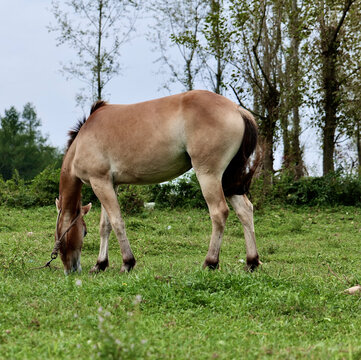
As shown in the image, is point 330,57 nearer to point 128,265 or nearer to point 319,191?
point 319,191

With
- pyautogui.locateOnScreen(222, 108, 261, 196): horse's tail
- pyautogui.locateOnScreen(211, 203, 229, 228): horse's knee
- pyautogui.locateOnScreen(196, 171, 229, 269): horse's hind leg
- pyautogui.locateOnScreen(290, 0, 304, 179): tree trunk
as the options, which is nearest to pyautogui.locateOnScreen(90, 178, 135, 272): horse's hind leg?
pyautogui.locateOnScreen(196, 171, 229, 269): horse's hind leg

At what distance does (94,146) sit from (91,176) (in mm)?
370

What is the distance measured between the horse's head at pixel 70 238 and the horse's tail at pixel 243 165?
193 centimetres

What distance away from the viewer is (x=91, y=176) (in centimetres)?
600

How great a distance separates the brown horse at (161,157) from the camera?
5371 mm

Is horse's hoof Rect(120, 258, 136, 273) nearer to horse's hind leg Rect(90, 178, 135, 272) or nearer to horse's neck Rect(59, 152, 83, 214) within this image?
horse's hind leg Rect(90, 178, 135, 272)

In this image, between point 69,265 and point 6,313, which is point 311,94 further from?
point 6,313

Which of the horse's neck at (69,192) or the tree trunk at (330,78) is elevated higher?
the tree trunk at (330,78)

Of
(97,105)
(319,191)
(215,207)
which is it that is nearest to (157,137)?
(215,207)

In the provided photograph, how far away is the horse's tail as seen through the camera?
5590 millimetres

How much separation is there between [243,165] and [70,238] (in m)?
2.34

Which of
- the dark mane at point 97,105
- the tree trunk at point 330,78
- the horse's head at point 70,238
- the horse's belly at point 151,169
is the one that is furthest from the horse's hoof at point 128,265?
the tree trunk at point 330,78

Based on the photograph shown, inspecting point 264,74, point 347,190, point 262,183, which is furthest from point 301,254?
point 264,74

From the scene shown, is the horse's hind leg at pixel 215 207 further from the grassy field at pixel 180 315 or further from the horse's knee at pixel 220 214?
the grassy field at pixel 180 315
